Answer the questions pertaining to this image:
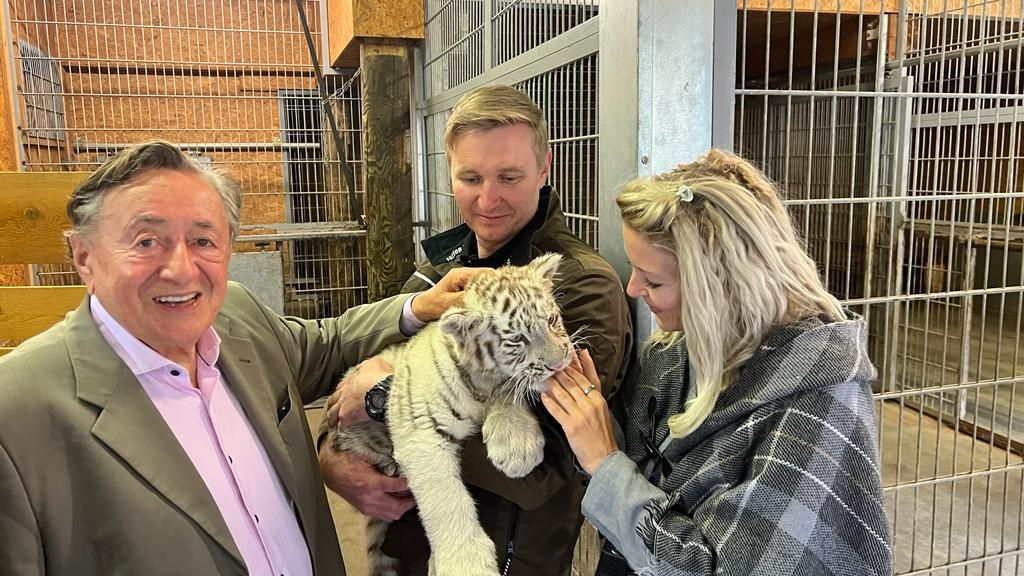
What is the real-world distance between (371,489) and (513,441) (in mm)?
546

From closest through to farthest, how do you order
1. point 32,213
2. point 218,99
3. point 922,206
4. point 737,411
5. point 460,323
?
point 737,411 → point 460,323 → point 32,213 → point 922,206 → point 218,99

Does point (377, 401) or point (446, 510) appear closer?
point (446, 510)

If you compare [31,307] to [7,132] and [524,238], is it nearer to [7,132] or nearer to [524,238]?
[524,238]

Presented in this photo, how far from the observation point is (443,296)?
1925 millimetres

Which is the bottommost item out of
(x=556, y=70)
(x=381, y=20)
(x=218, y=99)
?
(x=556, y=70)

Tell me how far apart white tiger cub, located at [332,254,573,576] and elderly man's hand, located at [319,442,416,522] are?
0.16 meters

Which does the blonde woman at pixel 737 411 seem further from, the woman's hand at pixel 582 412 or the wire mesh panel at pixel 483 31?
the wire mesh panel at pixel 483 31

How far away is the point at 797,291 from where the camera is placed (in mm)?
1412

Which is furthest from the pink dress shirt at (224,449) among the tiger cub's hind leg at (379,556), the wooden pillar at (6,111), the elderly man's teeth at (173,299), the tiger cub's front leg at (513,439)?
the wooden pillar at (6,111)

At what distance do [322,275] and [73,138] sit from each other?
2.93 m

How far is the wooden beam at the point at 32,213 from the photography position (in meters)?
2.71

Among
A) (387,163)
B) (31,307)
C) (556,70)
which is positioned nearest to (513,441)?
(556,70)

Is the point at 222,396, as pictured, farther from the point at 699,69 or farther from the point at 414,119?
the point at 414,119

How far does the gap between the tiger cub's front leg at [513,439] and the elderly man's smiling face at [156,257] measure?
681mm
